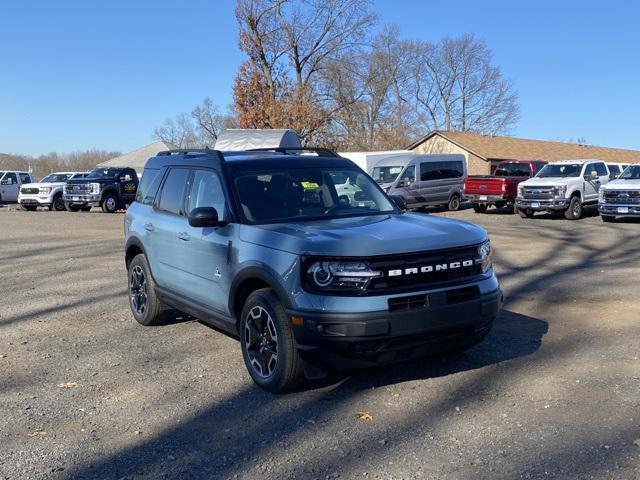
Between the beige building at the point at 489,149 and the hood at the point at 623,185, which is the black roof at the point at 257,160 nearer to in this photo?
the hood at the point at 623,185

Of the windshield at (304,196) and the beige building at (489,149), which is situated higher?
the beige building at (489,149)

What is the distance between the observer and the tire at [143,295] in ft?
23.5

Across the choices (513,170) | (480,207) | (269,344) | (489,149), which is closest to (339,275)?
(269,344)

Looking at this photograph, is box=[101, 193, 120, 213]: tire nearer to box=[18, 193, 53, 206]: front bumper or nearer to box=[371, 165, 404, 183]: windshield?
Result: box=[18, 193, 53, 206]: front bumper

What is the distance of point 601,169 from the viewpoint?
23484mm

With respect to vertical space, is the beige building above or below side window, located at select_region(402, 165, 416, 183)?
above

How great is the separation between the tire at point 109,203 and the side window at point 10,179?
1131 cm

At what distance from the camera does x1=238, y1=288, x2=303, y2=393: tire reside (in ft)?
16.1

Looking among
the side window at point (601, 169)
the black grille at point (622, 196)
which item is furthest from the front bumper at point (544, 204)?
the side window at point (601, 169)

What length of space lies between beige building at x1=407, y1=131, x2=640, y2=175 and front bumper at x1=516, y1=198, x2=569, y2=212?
26291mm

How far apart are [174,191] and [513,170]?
22127 millimetres

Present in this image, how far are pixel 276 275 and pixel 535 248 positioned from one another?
10.2m

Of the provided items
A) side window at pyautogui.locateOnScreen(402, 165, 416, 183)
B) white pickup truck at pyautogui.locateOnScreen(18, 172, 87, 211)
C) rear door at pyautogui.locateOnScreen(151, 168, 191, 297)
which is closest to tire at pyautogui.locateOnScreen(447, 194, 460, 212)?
side window at pyautogui.locateOnScreen(402, 165, 416, 183)

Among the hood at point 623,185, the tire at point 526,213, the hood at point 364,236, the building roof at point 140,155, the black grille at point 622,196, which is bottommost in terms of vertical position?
the tire at point 526,213
